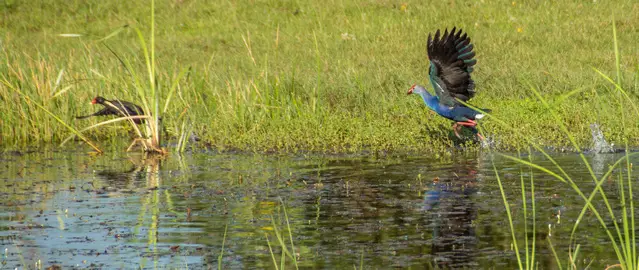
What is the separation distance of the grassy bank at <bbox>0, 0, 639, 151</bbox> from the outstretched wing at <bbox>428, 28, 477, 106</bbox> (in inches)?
23.7

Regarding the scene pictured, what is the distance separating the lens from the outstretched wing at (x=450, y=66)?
10180 mm

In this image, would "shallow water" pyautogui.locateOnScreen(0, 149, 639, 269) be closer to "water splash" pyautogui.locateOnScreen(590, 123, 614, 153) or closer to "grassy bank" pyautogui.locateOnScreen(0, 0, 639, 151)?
"water splash" pyautogui.locateOnScreen(590, 123, 614, 153)

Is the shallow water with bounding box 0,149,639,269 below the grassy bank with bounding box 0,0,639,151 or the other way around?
below

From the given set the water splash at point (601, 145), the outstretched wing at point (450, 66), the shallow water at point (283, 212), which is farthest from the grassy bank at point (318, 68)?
the shallow water at point (283, 212)

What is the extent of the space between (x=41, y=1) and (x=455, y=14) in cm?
990

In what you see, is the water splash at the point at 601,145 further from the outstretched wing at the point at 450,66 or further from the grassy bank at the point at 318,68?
the outstretched wing at the point at 450,66

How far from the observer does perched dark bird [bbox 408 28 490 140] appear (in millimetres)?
10148

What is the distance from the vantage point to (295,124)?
11.3 metres

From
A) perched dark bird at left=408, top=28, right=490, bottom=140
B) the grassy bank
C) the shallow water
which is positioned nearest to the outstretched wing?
perched dark bird at left=408, top=28, right=490, bottom=140

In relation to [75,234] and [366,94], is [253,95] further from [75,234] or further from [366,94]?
[75,234]

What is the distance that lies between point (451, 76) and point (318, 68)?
1.68 metres

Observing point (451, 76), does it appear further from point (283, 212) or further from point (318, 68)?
point (283, 212)

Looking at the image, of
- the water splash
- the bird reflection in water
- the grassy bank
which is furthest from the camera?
the grassy bank

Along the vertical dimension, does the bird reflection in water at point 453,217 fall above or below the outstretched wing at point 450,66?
below
